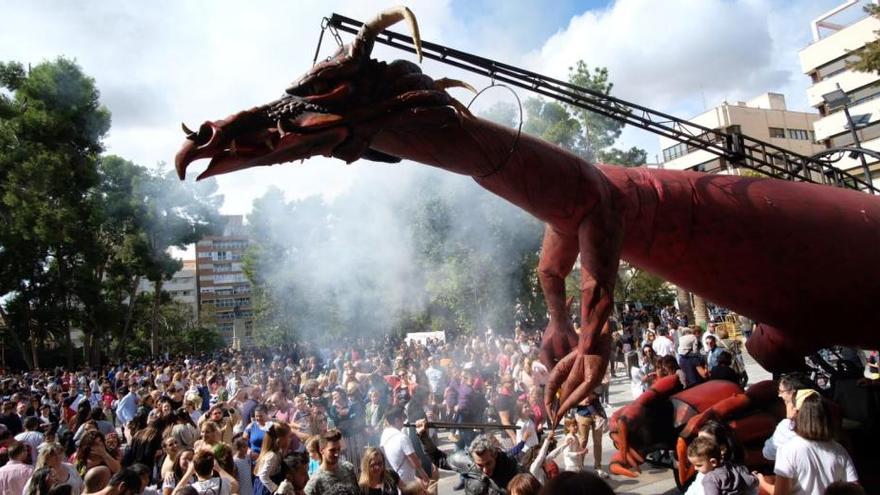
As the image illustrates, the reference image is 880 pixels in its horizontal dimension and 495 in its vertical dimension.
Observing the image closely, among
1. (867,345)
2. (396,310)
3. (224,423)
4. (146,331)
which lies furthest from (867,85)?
(146,331)

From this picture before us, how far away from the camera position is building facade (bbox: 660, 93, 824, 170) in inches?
1564

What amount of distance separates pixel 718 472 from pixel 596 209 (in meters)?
1.52

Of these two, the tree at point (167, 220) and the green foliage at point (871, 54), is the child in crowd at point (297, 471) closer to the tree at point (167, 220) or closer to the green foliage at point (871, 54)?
the green foliage at point (871, 54)

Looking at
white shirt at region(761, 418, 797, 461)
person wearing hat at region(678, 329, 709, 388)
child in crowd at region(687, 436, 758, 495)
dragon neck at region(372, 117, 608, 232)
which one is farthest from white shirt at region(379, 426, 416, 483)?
person wearing hat at region(678, 329, 709, 388)

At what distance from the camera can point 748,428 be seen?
4008mm

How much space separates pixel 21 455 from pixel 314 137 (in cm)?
375

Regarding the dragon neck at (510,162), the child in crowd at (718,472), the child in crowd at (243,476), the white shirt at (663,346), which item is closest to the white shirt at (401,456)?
the child in crowd at (243,476)

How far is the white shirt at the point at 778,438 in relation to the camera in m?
3.63

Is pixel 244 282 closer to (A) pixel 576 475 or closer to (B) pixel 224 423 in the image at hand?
(B) pixel 224 423

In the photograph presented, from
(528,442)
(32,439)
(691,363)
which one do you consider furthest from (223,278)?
(528,442)

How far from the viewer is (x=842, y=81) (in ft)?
89.4

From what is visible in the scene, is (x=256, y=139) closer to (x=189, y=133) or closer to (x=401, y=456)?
(x=189, y=133)

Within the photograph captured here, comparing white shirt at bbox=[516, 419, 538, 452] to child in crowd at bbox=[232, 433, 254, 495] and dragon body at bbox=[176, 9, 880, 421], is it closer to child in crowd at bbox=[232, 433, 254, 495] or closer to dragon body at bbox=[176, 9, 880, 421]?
dragon body at bbox=[176, 9, 880, 421]

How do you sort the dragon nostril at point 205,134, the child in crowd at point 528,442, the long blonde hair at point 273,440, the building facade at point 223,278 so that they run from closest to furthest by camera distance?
the dragon nostril at point 205,134 → the child in crowd at point 528,442 → the long blonde hair at point 273,440 → the building facade at point 223,278
